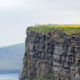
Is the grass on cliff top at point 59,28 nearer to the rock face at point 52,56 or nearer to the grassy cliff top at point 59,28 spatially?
the grassy cliff top at point 59,28

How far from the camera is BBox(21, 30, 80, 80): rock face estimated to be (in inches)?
3243

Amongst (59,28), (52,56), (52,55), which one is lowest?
(52,56)

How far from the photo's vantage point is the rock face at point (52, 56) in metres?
82.4

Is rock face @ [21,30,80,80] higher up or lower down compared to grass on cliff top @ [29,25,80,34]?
lower down

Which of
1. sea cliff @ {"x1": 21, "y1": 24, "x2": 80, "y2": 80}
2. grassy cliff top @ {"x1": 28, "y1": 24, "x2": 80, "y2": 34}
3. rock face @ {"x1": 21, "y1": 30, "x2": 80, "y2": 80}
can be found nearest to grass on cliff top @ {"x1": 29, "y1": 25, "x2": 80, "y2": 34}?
grassy cliff top @ {"x1": 28, "y1": 24, "x2": 80, "y2": 34}

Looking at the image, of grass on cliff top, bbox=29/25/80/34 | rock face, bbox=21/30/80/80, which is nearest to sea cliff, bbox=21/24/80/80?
rock face, bbox=21/30/80/80

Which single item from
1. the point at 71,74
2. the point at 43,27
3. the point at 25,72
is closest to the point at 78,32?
the point at 71,74

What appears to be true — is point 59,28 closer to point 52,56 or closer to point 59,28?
point 59,28

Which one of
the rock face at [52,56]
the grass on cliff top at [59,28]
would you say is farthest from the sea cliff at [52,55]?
the grass on cliff top at [59,28]

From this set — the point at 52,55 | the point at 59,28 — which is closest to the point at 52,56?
the point at 52,55

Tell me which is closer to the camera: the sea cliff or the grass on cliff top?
the sea cliff

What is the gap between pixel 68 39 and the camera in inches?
3270

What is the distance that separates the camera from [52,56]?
8931 cm

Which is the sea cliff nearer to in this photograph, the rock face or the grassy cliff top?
the rock face
